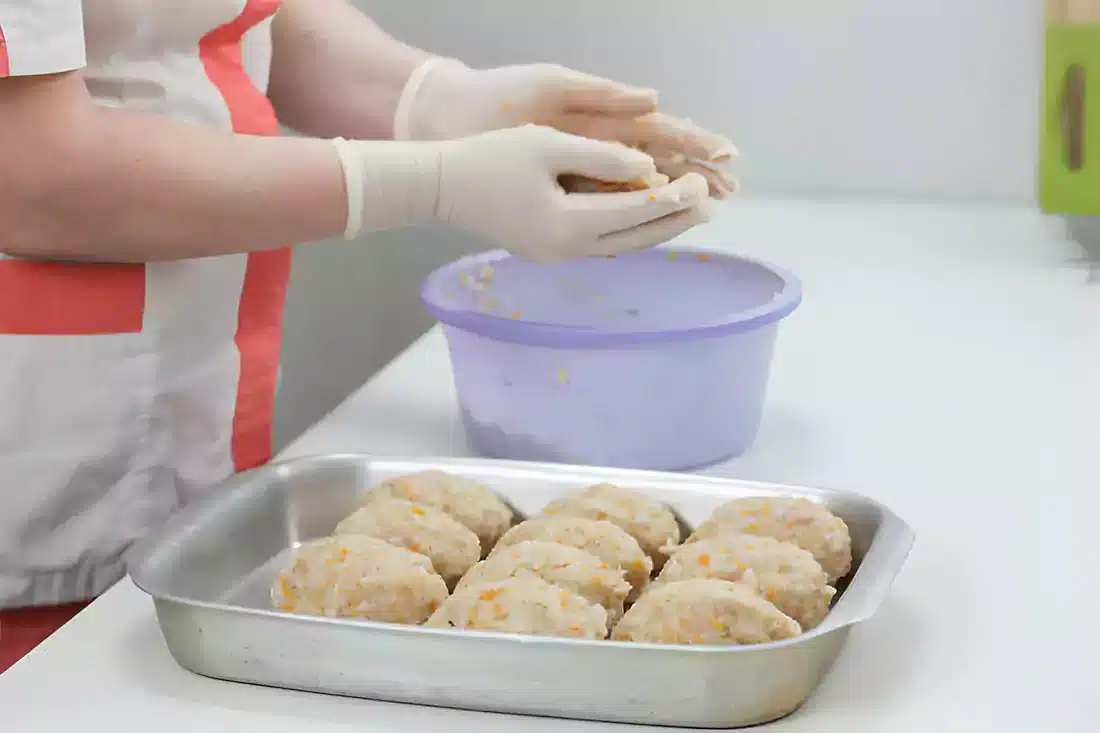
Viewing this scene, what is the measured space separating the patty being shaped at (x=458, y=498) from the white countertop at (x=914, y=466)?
0.59ft

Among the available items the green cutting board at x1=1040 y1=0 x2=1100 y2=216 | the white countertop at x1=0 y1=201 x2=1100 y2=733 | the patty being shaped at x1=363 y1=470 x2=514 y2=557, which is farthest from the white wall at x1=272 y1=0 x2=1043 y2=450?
the patty being shaped at x1=363 y1=470 x2=514 y2=557

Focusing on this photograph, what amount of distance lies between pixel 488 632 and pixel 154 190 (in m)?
0.43

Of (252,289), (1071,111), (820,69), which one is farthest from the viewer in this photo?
(820,69)

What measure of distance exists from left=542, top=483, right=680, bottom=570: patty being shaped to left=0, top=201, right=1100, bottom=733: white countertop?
0.15m

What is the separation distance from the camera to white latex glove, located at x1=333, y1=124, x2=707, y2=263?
3.49 ft

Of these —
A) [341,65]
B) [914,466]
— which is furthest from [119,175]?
[914,466]

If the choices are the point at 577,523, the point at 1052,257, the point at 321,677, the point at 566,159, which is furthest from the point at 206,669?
the point at 1052,257

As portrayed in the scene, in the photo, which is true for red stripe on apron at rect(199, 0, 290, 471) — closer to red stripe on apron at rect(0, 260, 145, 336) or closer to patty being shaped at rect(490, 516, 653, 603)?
red stripe on apron at rect(0, 260, 145, 336)

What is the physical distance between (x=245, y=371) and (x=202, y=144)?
0.29 meters

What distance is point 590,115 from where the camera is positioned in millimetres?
1263

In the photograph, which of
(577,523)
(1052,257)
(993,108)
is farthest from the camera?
(993,108)

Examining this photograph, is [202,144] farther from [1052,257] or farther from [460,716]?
[1052,257]

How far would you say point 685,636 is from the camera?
751mm

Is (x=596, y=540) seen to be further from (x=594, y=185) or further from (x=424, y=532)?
(x=594, y=185)
